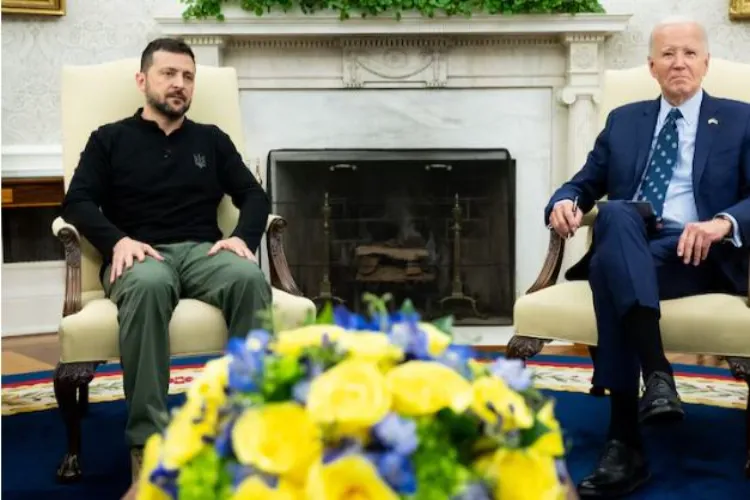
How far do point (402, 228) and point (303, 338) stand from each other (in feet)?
11.2

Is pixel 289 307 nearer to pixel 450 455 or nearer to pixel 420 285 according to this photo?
pixel 450 455

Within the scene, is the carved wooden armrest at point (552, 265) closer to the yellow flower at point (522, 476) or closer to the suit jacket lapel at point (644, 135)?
the suit jacket lapel at point (644, 135)

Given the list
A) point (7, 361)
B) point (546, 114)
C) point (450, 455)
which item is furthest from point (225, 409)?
point (546, 114)

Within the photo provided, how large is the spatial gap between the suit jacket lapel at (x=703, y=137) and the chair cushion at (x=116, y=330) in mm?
1045

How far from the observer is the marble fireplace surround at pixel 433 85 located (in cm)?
396

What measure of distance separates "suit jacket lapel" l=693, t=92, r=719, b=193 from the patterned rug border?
0.85 m

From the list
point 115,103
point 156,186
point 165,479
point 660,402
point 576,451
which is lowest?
point 576,451

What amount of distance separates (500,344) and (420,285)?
49 centimetres

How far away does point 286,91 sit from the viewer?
4152 millimetres

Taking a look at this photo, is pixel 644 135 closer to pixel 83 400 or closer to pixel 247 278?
pixel 247 278

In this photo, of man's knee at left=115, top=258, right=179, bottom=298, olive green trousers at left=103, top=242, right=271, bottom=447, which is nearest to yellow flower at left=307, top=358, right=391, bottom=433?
olive green trousers at left=103, top=242, right=271, bottom=447

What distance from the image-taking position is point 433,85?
412cm

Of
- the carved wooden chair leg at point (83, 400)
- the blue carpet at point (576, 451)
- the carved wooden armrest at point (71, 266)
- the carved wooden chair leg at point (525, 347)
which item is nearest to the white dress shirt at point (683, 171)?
the carved wooden chair leg at point (525, 347)

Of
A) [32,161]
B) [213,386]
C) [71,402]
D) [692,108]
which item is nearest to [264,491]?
[213,386]
